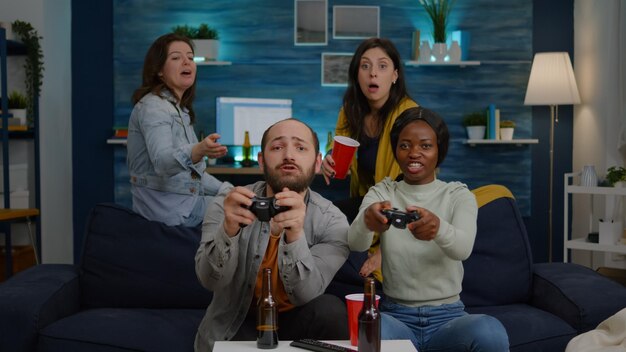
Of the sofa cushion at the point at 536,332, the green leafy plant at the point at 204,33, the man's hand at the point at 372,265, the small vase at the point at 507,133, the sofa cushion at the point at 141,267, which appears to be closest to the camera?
the man's hand at the point at 372,265

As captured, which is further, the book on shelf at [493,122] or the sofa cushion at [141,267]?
the book on shelf at [493,122]

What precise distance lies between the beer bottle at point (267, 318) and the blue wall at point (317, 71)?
166 inches

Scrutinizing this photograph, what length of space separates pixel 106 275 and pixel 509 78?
3.95 m

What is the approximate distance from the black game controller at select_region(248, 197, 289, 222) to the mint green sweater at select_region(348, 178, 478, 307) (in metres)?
0.36

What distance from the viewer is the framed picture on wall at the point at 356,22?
6.07 m

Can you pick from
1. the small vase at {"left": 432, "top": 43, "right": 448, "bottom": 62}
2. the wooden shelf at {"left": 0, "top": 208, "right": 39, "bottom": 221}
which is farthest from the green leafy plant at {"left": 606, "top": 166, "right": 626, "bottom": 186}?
the wooden shelf at {"left": 0, "top": 208, "right": 39, "bottom": 221}

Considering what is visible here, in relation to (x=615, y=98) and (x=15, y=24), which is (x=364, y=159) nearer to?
(x=615, y=98)

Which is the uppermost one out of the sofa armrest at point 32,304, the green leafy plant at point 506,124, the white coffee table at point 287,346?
the green leafy plant at point 506,124

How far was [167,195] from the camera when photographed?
326cm

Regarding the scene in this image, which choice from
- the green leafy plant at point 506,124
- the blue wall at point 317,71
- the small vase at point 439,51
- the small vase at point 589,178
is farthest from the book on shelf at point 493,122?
the small vase at point 589,178

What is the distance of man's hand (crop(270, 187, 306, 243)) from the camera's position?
2010 mm

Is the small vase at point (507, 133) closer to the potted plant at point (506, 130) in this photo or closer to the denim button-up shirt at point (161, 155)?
the potted plant at point (506, 130)

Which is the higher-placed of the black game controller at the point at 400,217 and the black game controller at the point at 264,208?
the black game controller at the point at 264,208

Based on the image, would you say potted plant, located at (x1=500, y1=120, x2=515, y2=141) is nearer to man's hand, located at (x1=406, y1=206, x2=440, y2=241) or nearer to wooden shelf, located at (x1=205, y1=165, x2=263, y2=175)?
wooden shelf, located at (x1=205, y1=165, x2=263, y2=175)
